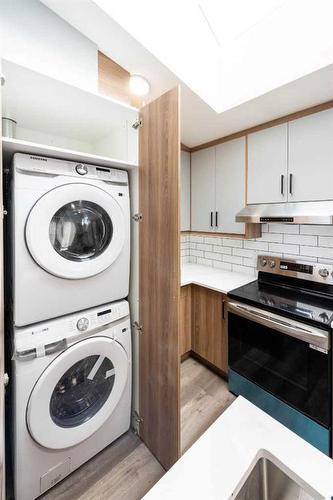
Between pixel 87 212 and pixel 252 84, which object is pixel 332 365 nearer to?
pixel 87 212

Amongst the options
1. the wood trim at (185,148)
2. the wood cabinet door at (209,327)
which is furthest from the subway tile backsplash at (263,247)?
the wood trim at (185,148)

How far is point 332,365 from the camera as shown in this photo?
1.34 meters

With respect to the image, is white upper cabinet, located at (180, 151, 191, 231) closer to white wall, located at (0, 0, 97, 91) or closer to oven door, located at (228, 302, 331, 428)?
oven door, located at (228, 302, 331, 428)

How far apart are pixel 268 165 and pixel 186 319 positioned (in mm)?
1557

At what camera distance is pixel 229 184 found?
223 centimetres

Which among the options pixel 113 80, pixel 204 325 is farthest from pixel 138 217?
pixel 204 325

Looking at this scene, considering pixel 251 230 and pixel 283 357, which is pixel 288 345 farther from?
pixel 251 230

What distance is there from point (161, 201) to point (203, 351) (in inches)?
64.6

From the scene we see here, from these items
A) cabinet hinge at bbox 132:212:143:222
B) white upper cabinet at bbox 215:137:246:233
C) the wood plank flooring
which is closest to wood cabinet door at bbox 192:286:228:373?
the wood plank flooring

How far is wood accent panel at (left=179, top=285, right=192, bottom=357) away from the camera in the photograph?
222cm

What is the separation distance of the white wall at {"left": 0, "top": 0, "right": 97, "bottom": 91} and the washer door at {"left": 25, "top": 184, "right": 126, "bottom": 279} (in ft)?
1.81

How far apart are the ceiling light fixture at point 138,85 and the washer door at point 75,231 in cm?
80

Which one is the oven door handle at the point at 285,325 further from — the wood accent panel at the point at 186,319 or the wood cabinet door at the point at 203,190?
the wood cabinet door at the point at 203,190

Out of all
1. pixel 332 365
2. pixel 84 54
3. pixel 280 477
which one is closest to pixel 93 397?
pixel 280 477
